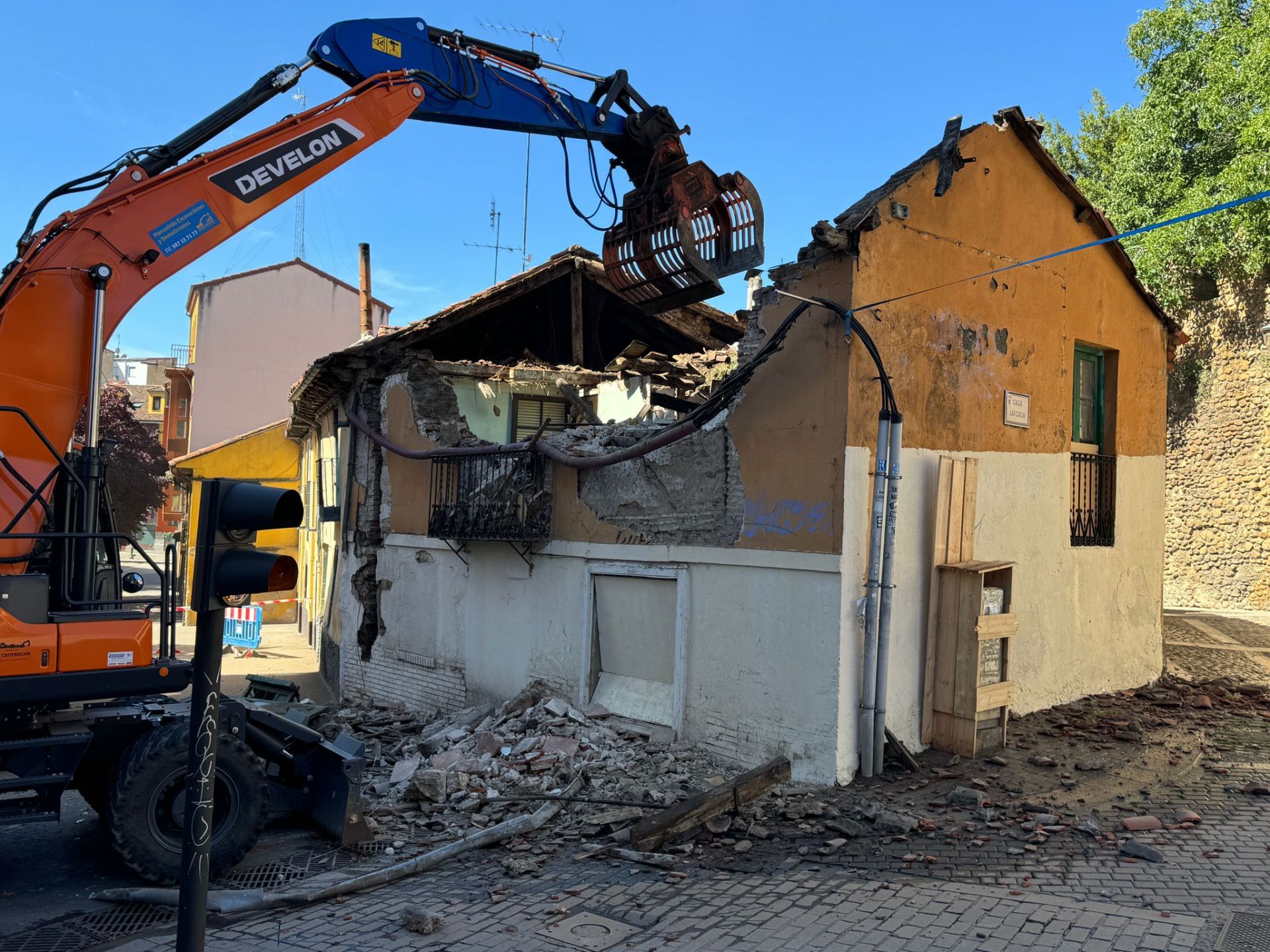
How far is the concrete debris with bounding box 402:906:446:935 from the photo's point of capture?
5.36m

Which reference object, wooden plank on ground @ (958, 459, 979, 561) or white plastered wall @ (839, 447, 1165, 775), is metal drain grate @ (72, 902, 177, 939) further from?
wooden plank on ground @ (958, 459, 979, 561)

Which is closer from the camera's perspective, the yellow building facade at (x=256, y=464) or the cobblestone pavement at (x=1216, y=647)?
the cobblestone pavement at (x=1216, y=647)

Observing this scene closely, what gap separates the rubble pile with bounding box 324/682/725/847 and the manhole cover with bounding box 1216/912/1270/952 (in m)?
3.66

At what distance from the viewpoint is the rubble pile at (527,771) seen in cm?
748

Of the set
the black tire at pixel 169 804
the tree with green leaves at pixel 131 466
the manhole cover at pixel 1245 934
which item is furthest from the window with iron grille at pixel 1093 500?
the tree with green leaves at pixel 131 466

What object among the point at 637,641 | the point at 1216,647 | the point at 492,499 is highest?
the point at 492,499

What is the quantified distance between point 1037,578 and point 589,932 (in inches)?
238

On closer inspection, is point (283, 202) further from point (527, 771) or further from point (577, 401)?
point (577, 401)

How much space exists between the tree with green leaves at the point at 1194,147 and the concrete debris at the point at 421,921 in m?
19.0

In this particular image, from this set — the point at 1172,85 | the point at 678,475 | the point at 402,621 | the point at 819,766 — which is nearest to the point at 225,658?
the point at 402,621

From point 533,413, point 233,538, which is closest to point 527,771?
point 233,538

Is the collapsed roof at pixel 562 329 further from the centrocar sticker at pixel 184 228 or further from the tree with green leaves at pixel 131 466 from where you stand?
the tree with green leaves at pixel 131 466

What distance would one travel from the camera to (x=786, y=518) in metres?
7.95

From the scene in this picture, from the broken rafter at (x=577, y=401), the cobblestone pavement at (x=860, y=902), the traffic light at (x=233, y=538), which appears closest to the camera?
the traffic light at (x=233, y=538)
